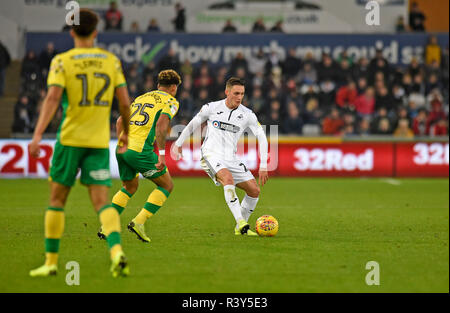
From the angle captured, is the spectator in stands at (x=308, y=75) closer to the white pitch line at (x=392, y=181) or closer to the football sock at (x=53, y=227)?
the white pitch line at (x=392, y=181)

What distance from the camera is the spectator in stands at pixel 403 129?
2164 centimetres

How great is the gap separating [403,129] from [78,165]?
16216 mm

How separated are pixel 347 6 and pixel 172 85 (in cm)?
1770

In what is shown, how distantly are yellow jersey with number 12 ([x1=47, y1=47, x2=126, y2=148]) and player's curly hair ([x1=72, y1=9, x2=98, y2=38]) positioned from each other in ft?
0.46

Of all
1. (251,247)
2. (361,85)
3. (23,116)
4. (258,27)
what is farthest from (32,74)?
(251,247)

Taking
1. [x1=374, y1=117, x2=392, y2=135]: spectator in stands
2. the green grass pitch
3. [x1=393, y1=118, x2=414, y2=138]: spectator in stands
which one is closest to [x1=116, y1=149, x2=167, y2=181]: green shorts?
the green grass pitch

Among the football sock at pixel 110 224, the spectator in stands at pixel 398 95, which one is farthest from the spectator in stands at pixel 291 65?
the football sock at pixel 110 224

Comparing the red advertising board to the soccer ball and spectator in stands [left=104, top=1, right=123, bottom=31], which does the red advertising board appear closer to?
spectator in stands [left=104, top=1, right=123, bottom=31]

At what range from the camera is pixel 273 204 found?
14.4 meters

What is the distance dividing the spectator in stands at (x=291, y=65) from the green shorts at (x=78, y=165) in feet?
54.9

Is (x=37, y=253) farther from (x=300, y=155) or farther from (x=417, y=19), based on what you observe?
(x=417, y=19)

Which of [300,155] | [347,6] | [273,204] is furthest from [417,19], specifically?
[273,204]

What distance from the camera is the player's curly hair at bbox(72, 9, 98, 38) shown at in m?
6.60

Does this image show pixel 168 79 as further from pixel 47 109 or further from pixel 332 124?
pixel 332 124
